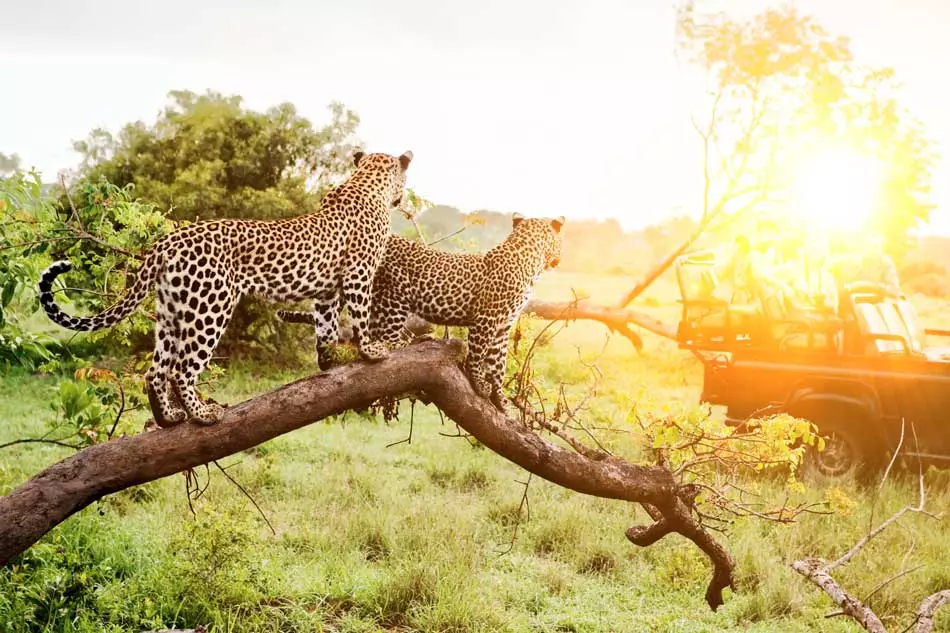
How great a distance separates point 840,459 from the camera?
9453 millimetres

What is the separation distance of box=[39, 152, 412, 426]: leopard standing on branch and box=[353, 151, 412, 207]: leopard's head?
5 centimetres

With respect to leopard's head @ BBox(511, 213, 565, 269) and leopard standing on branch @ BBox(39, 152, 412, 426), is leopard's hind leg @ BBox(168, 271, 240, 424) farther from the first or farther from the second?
leopard's head @ BBox(511, 213, 565, 269)

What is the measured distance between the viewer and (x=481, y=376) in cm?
420

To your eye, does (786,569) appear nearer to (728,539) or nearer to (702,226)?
(728,539)

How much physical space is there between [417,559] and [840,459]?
5078mm

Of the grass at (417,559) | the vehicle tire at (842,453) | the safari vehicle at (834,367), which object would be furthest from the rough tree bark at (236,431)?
the vehicle tire at (842,453)

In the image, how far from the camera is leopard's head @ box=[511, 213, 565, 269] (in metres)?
4.14

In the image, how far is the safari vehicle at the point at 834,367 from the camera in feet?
28.6

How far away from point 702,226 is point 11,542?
530 inches

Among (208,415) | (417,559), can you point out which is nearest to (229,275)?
(208,415)

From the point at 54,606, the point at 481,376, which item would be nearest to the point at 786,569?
the point at 481,376

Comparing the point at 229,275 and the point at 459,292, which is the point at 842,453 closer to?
the point at 459,292

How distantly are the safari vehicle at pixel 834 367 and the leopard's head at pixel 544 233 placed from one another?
439 centimetres

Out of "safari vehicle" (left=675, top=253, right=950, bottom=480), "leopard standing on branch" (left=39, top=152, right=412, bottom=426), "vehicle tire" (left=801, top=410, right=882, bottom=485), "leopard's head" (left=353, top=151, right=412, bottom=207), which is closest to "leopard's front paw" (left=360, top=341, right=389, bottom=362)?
"leopard standing on branch" (left=39, top=152, right=412, bottom=426)
